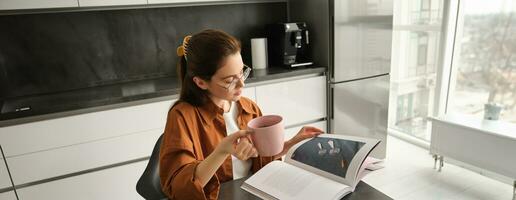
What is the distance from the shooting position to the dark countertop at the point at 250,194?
872mm

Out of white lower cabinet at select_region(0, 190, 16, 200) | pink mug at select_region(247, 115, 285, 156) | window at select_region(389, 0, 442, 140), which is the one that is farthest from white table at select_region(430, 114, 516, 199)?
white lower cabinet at select_region(0, 190, 16, 200)

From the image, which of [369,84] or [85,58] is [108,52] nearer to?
[85,58]

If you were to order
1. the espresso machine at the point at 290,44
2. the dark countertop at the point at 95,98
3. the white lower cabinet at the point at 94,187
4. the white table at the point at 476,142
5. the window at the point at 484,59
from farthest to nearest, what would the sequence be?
the espresso machine at the point at 290,44
the window at the point at 484,59
the white table at the point at 476,142
the white lower cabinet at the point at 94,187
the dark countertop at the point at 95,98

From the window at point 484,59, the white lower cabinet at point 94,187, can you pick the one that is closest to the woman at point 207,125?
the white lower cabinet at point 94,187

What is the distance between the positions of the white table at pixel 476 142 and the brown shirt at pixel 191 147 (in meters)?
1.68

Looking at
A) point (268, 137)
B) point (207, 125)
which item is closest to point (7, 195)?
point (207, 125)

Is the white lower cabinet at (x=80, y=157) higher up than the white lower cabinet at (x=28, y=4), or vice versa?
the white lower cabinet at (x=28, y=4)

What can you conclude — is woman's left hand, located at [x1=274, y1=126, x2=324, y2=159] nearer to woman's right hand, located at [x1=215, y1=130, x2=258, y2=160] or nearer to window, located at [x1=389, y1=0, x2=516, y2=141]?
woman's right hand, located at [x1=215, y1=130, x2=258, y2=160]

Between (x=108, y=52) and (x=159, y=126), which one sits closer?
(x=159, y=126)

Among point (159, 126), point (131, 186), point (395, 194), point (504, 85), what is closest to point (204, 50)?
point (159, 126)

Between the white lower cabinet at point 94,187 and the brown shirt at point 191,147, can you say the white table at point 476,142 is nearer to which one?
the brown shirt at point 191,147

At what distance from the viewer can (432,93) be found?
9.45 ft

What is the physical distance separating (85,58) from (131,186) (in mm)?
914

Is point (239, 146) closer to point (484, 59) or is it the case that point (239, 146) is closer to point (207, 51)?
point (207, 51)
